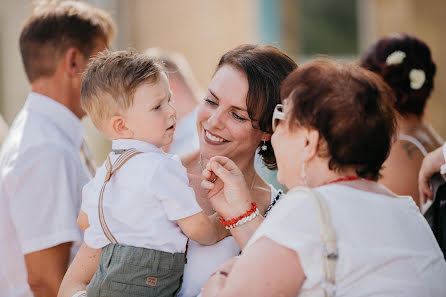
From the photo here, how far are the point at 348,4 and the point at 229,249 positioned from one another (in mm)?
8251

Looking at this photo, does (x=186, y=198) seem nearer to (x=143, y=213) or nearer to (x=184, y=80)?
(x=143, y=213)

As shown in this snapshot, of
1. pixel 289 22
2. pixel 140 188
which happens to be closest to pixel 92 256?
pixel 140 188

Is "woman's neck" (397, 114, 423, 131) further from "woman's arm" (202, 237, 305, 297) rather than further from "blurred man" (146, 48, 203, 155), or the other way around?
"woman's arm" (202, 237, 305, 297)

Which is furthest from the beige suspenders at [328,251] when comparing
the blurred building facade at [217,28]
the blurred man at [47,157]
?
the blurred building facade at [217,28]

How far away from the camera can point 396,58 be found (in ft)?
13.8

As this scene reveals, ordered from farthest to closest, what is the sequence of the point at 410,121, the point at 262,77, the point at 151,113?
the point at 410,121 → the point at 262,77 → the point at 151,113

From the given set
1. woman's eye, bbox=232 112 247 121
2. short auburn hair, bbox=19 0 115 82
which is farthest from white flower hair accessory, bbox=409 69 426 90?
short auburn hair, bbox=19 0 115 82

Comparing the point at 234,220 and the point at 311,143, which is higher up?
the point at 311,143

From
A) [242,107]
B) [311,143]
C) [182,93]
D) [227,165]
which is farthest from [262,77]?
[182,93]

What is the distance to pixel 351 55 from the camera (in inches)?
409

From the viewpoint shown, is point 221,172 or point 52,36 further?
point 52,36

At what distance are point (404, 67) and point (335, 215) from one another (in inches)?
96.1

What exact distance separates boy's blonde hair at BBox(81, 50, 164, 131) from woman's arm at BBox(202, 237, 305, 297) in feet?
2.75

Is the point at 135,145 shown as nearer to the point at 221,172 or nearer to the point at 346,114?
the point at 221,172
